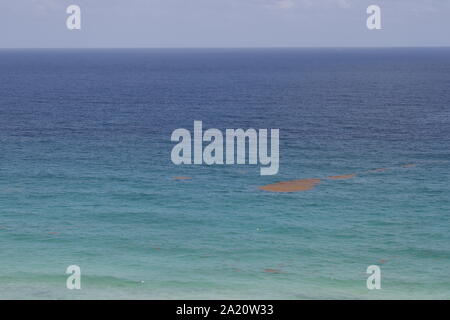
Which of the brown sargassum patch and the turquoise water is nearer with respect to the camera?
the turquoise water

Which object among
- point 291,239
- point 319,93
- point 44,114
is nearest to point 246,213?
point 291,239

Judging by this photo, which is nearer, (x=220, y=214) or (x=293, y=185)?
(x=220, y=214)

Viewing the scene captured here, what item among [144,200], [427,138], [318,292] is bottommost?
[318,292]

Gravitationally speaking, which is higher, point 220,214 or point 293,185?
point 293,185

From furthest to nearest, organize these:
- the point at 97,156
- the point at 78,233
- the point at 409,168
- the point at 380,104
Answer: the point at 380,104, the point at 97,156, the point at 409,168, the point at 78,233

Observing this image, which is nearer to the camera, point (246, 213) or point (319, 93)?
point (246, 213)

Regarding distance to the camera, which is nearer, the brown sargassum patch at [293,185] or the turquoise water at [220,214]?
the turquoise water at [220,214]

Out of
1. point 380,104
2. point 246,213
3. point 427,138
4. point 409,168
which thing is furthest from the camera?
point 380,104

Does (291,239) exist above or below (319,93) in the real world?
below

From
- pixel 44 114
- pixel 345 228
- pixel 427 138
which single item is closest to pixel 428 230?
pixel 345 228
